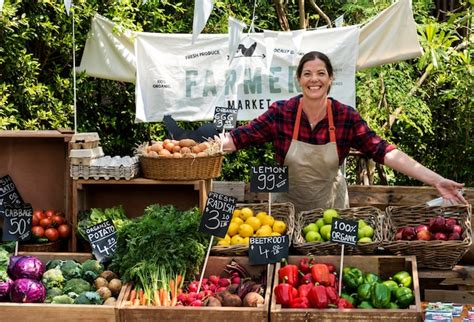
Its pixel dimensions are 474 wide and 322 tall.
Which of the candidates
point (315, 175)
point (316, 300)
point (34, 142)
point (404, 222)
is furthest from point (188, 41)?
point (316, 300)

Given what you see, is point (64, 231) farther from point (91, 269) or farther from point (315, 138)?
point (315, 138)

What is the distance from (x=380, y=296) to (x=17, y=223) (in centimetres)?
215

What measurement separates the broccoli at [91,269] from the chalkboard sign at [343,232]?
1.28m

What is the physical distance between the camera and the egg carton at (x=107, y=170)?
4629 mm

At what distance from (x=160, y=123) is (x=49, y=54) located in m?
1.34

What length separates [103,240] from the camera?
4074 millimetres

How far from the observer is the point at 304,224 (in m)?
4.25

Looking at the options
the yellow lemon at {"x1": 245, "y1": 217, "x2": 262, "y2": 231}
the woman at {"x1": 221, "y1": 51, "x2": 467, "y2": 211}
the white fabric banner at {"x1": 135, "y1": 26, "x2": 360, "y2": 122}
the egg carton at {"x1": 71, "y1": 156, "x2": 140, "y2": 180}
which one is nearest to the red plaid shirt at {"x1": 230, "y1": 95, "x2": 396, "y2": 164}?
the woman at {"x1": 221, "y1": 51, "x2": 467, "y2": 211}

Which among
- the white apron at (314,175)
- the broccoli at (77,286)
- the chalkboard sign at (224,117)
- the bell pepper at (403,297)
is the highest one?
the chalkboard sign at (224,117)

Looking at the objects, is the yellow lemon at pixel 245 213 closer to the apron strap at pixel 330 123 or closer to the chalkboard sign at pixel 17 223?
the apron strap at pixel 330 123

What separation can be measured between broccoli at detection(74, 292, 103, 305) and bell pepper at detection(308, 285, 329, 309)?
104 cm

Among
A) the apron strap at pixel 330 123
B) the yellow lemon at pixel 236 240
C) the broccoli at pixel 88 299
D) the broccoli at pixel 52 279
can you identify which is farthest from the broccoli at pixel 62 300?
the apron strap at pixel 330 123

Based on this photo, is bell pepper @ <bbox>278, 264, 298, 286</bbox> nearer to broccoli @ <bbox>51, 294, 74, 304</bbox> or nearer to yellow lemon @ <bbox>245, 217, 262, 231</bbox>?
yellow lemon @ <bbox>245, 217, 262, 231</bbox>

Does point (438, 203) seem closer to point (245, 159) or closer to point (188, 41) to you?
point (188, 41)
